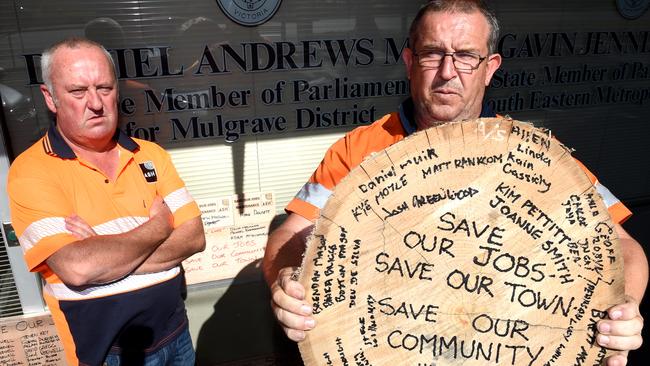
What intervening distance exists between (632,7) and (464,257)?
12.0 feet

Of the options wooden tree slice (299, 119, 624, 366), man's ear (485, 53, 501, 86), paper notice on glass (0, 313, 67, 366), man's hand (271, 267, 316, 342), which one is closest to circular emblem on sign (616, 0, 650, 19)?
man's ear (485, 53, 501, 86)

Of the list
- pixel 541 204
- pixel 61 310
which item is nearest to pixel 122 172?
pixel 61 310

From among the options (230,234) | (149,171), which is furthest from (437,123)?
(230,234)

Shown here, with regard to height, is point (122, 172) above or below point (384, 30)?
below

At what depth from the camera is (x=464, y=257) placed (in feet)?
4.32

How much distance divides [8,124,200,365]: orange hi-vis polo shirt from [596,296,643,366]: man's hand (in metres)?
1.85

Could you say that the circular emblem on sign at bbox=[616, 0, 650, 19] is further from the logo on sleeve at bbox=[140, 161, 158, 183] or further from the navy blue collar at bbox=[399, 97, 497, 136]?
the logo on sleeve at bbox=[140, 161, 158, 183]

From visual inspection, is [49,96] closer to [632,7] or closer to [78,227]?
[78,227]

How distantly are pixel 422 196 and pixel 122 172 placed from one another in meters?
1.57

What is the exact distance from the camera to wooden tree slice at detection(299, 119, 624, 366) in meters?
1.28

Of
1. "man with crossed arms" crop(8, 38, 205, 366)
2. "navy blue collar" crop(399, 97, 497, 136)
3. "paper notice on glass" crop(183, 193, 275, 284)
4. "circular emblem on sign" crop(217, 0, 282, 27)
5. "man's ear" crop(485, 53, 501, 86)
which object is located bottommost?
"paper notice on glass" crop(183, 193, 275, 284)

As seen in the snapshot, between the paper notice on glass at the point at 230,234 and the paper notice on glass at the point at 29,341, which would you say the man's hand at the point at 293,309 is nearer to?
the paper notice on glass at the point at 230,234

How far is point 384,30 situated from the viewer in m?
3.31

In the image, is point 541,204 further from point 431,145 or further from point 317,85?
point 317,85
